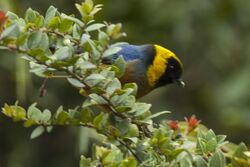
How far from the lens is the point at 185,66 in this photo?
5699 millimetres

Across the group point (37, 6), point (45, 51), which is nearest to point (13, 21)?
point (45, 51)

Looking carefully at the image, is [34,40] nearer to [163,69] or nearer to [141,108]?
[141,108]

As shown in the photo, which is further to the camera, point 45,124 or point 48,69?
point 45,124

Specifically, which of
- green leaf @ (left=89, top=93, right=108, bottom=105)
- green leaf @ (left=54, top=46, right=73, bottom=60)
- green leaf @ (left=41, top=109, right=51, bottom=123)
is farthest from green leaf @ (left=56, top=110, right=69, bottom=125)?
green leaf @ (left=54, top=46, right=73, bottom=60)

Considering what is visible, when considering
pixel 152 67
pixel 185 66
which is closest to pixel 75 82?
pixel 152 67

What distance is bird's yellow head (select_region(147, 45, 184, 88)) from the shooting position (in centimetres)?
317

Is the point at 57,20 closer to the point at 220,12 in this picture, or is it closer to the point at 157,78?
the point at 157,78

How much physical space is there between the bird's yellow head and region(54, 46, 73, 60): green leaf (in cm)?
132

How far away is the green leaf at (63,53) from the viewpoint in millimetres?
1825

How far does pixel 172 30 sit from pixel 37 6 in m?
0.89

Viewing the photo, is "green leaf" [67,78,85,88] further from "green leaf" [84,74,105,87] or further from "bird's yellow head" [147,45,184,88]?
"bird's yellow head" [147,45,184,88]

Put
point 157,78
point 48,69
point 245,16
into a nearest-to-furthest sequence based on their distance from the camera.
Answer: point 48,69 → point 157,78 → point 245,16

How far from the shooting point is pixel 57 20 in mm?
1952

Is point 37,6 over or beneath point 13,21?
beneath
